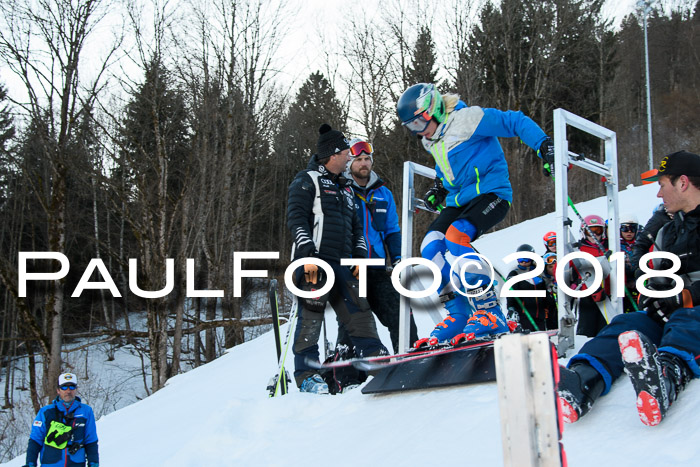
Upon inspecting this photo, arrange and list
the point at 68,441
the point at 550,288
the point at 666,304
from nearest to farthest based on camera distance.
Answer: the point at 666,304
the point at 68,441
the point at 550,288

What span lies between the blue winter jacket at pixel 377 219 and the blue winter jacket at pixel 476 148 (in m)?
1.12

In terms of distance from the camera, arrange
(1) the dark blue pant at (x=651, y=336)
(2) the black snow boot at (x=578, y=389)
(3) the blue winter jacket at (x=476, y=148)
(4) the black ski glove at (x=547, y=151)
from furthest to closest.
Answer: (3) the blue winter jacket at (x=476, y=148) → (4) the black ski glove at (x=547, y=151) → (1) the dark blue pant at (x=651, y=336) → (2) the black snow boot at (x=578, y=389)

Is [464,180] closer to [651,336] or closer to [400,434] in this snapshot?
[651,336]

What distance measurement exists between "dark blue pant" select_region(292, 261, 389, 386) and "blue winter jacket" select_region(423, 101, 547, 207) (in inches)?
42.8

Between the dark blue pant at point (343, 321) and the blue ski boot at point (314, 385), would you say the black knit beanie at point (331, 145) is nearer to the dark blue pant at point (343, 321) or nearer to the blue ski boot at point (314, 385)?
the dark blue pant at point (343, 321)

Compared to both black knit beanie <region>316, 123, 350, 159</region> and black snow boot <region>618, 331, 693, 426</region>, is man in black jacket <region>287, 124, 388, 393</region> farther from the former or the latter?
black snow boot <region>618, 331, 693, 426</region>

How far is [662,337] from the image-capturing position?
8.38ft

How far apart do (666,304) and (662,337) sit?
0.21m

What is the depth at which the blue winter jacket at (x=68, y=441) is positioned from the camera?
5.44 m

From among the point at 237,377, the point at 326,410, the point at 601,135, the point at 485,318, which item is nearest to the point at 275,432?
the point at 326,410

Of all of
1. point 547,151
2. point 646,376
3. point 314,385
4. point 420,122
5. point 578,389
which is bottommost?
point 314,385

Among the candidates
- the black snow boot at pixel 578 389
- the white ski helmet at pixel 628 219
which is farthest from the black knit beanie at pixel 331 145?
the white ski helmet at pixel 628 219

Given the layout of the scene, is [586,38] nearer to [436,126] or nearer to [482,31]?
[482,31]

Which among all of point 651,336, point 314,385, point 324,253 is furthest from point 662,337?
point 324,253
